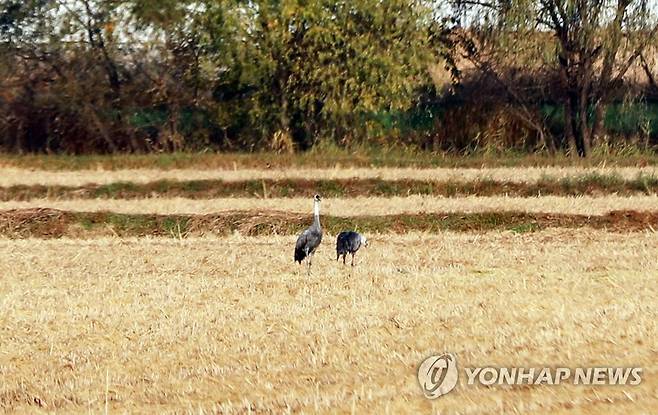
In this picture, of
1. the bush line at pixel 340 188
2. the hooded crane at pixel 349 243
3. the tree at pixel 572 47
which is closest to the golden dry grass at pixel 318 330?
the hooded crane at pixel 349 243

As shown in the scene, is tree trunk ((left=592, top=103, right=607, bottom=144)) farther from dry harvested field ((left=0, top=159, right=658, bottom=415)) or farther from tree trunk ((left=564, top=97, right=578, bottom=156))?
dry harvested field ((left=0, top=159, right=658, bottom=415))

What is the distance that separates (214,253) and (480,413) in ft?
34.7

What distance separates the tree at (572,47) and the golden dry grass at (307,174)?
478 cm

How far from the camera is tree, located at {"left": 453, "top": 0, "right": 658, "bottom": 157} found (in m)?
34.3

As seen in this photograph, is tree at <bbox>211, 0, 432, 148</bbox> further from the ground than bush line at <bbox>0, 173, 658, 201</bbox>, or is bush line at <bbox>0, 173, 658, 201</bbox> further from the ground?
tree at <bbox>211, 0, 432, 148</bbox>

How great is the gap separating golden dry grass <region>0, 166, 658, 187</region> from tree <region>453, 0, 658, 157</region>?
15.7 ft

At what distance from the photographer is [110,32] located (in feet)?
124

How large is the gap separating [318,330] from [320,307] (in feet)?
3.99

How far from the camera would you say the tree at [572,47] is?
113ft

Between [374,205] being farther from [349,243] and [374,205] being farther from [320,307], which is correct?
[320,307]

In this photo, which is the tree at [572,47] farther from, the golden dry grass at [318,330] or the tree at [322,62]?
the golden dry grass at [318,330]

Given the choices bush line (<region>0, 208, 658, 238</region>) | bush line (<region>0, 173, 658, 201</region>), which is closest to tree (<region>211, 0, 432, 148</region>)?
bush line (<region>0, 173, 658, 201</region>)

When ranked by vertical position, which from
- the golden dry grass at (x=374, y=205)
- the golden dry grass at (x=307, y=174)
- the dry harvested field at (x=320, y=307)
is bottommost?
the golden dry grass at (x=307, y=174)

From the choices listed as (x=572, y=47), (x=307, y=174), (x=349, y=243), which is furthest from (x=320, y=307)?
(x=572, y=47)
